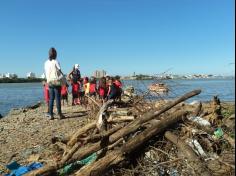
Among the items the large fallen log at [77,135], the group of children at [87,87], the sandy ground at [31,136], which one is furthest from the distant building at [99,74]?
the large fallen log at [77,135]

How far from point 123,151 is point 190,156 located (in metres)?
0.90

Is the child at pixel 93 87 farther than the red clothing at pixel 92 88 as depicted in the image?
No

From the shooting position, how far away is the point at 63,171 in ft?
19.1

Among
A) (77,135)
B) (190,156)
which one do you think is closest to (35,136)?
(77,135)

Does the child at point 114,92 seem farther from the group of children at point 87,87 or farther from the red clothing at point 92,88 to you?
the red clothing at point 92,88

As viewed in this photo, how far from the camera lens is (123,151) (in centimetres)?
552

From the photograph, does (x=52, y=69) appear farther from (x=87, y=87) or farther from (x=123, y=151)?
(x=87, y=87)

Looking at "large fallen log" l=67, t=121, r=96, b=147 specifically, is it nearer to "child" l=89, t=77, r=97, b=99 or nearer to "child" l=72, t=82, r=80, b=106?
"child" l=72, t=82, r=80, b=106

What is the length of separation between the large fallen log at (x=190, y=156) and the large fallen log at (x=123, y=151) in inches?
6.3

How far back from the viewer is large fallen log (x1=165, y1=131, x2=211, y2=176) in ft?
16.1

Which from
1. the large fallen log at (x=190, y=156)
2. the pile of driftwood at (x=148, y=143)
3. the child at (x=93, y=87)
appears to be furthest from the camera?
the child at (x=93, y=87)

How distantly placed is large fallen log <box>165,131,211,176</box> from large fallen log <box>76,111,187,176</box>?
160 mm

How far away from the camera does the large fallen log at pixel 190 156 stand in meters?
4.91

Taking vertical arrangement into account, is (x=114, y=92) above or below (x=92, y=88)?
above
